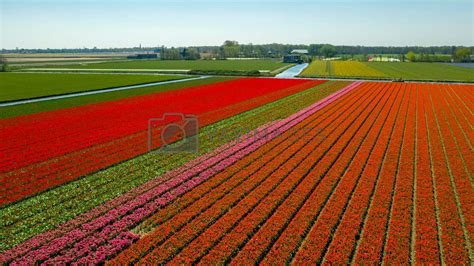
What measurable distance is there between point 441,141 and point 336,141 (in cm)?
664

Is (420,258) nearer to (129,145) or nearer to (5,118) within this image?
(129,145)

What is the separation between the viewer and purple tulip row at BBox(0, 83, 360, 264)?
9.70 meters

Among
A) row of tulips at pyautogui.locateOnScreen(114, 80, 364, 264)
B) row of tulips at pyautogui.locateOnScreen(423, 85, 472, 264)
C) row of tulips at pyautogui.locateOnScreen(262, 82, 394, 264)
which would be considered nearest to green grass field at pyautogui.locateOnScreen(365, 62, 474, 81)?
row of tulips at pyautogui.locateOnScreen(423, 85, 472, 264)

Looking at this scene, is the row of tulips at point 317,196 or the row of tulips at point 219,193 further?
the row of tulips at point 219,193

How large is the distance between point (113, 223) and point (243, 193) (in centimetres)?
510

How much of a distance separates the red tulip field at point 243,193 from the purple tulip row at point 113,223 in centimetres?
5

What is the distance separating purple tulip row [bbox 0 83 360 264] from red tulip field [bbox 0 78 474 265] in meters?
0.05

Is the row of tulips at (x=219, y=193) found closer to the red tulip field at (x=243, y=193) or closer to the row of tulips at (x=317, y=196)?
the red tulip field at (x=243, y=193)

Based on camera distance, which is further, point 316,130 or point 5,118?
point 5,118

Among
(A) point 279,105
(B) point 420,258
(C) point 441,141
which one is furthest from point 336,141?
(A) point 279,105

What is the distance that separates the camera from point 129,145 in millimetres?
20547

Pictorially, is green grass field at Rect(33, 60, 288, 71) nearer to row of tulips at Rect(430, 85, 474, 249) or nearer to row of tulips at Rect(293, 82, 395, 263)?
row of tulips at Rect(430, 85, 474, 249)

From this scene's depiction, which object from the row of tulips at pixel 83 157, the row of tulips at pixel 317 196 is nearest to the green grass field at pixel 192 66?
the row of tulips at pixel 83 157

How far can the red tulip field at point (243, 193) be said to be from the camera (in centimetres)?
988
